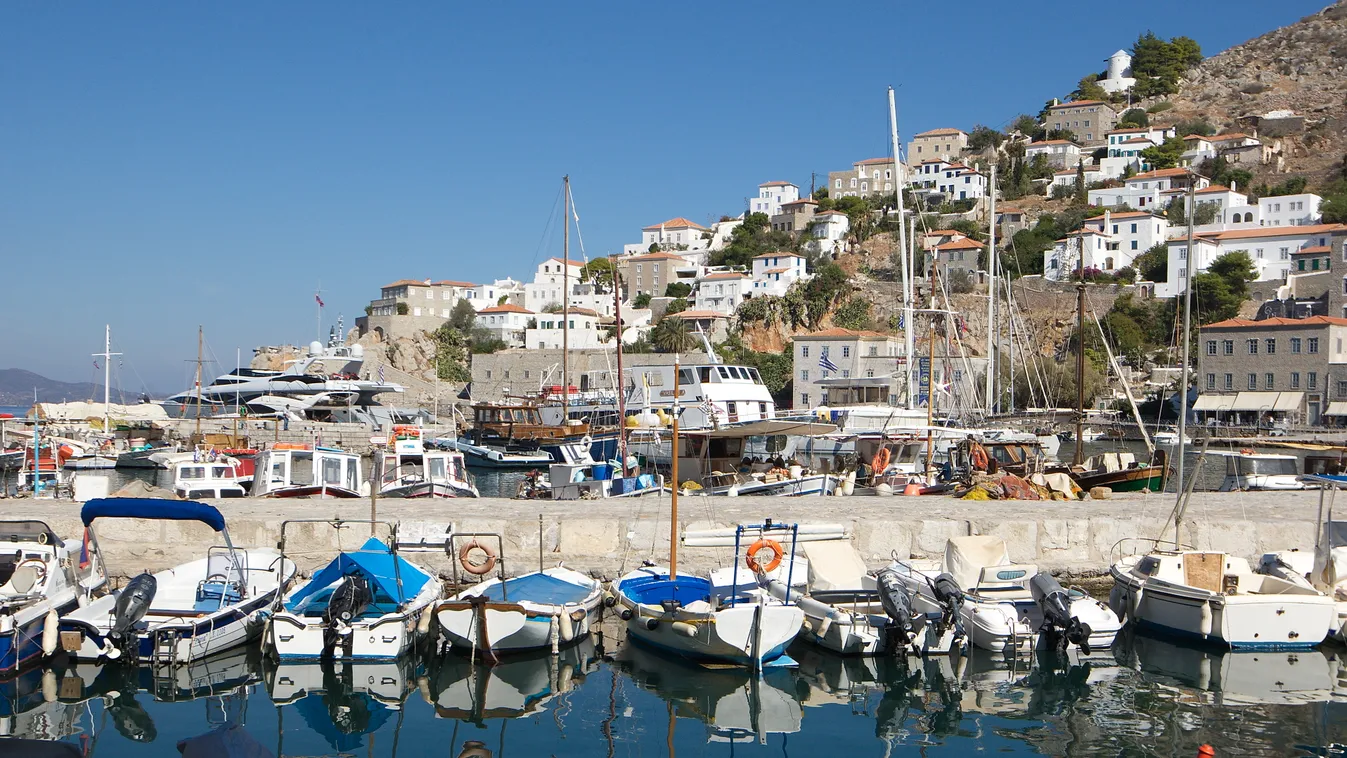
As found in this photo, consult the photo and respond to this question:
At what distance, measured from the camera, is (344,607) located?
1278 centimetres

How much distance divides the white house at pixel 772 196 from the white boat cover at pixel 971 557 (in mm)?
104422

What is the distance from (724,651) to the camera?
41.3ft

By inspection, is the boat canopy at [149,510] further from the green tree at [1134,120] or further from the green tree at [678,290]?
the green tree at [1134,120]

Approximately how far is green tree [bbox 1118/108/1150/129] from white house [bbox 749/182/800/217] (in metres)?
37.1

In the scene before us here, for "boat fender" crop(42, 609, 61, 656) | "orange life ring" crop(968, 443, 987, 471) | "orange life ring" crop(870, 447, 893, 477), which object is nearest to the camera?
"boat fender" crop(42, 609, 61, 656)

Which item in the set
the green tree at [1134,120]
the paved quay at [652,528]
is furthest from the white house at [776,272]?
the paved quay at [652,528]

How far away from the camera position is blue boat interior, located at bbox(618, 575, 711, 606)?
13938mm

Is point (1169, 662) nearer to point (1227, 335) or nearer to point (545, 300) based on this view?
point (1227, 335)

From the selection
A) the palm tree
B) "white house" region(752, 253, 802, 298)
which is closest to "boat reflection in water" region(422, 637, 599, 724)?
the palm tree

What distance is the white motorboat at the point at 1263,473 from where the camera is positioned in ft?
90.5

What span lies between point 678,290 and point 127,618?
278 feet

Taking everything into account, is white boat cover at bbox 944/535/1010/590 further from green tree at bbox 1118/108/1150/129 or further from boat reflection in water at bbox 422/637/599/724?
green tree at bbox 1118/108/1150/129

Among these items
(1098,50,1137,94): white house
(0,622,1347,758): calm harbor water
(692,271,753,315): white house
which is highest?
(1098,50,1137,94): white house

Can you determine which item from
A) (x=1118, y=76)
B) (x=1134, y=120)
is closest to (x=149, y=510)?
(x=1134, y=120)
